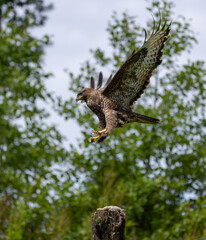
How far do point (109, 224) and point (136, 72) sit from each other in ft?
4.79

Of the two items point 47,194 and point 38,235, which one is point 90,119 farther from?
point 38,235

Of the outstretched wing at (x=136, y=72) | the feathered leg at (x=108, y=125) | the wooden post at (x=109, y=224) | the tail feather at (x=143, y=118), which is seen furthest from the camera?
the tail feather at (x=143, y=118)

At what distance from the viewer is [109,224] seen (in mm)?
3383

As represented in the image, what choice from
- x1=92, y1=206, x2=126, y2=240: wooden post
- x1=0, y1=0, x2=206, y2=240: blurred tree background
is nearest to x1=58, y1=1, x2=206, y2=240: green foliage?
x1=0, y1=0, x2=206, y2=240: blurred tree background

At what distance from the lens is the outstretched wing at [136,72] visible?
13.0 ft

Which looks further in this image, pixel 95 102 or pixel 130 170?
pixel 130 170

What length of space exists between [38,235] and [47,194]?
0.69m

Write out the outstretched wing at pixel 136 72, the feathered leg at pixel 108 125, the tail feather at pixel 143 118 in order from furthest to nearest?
the tail feather at pixel 143 118 → the outstretched wing at pixel 136 72 → the feathered leg at pixel 108 125

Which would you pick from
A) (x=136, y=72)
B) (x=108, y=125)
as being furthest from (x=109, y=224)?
(x=136, y=72)

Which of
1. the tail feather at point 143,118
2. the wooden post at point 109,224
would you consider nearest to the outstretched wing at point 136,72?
the tail feather at point 143,118

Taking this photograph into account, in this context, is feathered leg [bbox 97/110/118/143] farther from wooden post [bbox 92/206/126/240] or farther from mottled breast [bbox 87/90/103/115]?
wooden post [bbox 92/206/126/240]

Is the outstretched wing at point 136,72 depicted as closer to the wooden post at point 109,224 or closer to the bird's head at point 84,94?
the bird's head at point 84,94

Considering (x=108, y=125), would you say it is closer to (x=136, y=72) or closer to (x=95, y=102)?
(x=95, y=102)

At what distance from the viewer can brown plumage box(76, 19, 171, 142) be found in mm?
3963
